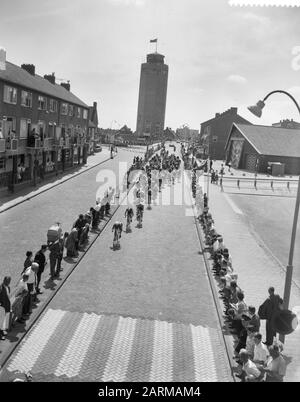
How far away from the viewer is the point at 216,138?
84562 millimetres

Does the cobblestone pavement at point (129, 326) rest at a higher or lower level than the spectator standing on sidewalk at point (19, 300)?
lower

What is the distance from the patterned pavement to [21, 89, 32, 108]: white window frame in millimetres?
24314

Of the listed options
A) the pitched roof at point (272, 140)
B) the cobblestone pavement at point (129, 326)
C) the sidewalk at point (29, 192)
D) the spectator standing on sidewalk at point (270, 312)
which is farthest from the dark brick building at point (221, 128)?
Result: the spectator standing on sidewalk at point (270, 312)

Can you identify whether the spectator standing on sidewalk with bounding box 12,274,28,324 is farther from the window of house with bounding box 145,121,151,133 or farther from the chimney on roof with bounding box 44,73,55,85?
the window of house with bounding box 145,121,151,133

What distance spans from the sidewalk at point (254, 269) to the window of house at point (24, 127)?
16483 mm

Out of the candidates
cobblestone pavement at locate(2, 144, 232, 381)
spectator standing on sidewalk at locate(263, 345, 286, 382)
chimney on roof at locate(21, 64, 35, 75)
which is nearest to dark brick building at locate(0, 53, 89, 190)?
chimney on roof at locate(21, 64, 35, 75)

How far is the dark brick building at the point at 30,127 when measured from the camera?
29.7 metres

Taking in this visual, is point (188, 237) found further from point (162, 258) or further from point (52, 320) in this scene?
point (52, 320)

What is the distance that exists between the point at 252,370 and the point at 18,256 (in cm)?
1073

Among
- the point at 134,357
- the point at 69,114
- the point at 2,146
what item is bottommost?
the point at 134,357

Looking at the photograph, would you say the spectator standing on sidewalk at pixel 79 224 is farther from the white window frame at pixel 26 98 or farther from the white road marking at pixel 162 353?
the white window frame at pixel 26 98

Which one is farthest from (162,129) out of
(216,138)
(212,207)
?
(212,207)

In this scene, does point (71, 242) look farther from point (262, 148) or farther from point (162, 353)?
point (262, 148)

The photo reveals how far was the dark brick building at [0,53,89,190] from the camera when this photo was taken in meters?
29.7
